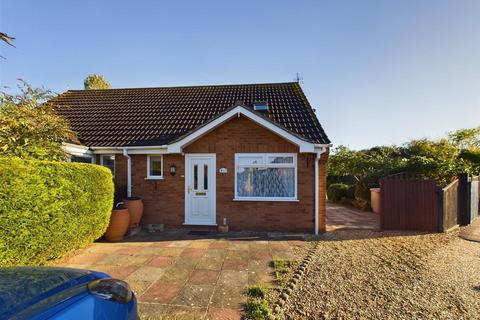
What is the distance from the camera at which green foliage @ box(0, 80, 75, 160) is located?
560cm

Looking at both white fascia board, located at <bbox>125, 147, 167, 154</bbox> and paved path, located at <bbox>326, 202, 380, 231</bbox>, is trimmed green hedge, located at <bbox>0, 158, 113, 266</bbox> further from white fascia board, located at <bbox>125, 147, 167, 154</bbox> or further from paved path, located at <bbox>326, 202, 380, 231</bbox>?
paved path, located at <bbox>326, 202, 380, 231</bbox>

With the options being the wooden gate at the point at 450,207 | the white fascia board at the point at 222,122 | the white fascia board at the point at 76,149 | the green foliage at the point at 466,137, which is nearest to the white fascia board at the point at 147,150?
the white fascia board at the point at 222,122

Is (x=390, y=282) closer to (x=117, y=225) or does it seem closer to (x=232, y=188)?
(x=232, y=188)

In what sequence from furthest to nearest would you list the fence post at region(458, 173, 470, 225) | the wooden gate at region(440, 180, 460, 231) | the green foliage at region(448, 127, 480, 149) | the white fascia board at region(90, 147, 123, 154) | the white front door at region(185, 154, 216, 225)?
the green foliage at region(448, 127, 480, 149)
the fence post at region(458, 173, 470, 225)
the white fascia board at region(90, 147, 123, 154)
the white front door at region(185, 154, 216, 225)
the wooden gate at region(440, 180, 460, 231)

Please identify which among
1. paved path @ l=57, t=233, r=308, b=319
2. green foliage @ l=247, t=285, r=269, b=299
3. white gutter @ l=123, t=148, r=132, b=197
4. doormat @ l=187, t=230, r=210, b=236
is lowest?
doormat @ l=187, t=230, r=210, b=236

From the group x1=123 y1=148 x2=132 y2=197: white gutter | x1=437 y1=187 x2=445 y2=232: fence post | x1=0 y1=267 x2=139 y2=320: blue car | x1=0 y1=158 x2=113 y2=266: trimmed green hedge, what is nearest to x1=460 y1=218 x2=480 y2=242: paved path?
x1=437 y1=187 x2=445 y2=232: fence post

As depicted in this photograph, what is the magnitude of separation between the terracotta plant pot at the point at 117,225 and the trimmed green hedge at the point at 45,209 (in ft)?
2.31

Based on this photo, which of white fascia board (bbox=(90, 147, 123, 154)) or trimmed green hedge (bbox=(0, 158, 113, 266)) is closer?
trimmed green hedge (bbox=(0, 158, 113, 266))

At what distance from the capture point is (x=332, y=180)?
68.5 ft

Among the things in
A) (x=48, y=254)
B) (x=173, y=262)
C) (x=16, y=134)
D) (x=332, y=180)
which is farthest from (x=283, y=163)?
(x=332, y=180)

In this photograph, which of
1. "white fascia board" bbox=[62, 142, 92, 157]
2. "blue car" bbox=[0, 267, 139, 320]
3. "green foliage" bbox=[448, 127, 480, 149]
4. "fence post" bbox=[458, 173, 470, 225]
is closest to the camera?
"blue car" bbox=[0, 267, 139, 320]

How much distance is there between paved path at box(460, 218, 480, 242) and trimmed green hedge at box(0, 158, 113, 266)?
35.7ft

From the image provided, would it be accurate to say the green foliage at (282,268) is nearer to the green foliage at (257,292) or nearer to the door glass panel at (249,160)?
the green foliage at (257,292)

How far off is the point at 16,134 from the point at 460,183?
13986 millimetres
